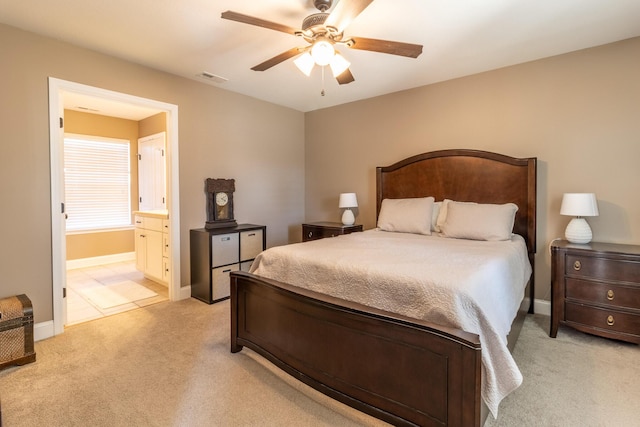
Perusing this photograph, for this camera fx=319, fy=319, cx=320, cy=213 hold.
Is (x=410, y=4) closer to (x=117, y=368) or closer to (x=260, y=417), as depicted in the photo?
(x=260, y=417)

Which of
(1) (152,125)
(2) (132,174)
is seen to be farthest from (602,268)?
(2) (132,174)

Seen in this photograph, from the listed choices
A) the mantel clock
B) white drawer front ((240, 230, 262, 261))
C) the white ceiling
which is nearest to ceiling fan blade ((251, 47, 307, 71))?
the white ceiling

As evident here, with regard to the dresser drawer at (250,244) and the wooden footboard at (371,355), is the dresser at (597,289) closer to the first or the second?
the wooden footboard at (371,355)

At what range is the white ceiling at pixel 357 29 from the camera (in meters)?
2.24

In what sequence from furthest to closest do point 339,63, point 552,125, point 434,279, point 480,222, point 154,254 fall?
point 154,254
point 552,125
point 480,222
point 339,63
point 434,279

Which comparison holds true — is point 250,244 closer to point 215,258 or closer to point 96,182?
point 215,258

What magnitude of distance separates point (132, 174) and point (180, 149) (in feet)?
8.98

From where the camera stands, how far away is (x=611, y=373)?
7.06 ft

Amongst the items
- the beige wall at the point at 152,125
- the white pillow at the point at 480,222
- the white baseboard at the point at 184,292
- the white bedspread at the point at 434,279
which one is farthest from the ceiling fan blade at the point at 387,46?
the beige wall at the point at 152,125

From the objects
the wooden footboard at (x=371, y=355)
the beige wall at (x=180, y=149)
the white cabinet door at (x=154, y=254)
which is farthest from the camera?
the white cabinet door at (x=154, y=254)

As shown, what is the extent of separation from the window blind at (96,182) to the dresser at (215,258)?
9.25ft

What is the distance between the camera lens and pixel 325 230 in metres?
4.25

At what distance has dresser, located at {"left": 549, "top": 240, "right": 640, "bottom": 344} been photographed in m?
2.43

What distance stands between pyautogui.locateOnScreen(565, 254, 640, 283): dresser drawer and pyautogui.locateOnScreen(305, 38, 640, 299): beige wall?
54cm
